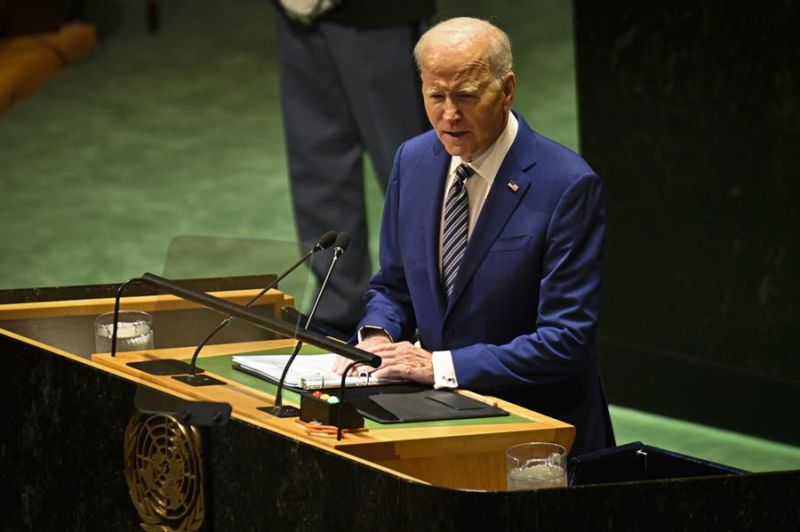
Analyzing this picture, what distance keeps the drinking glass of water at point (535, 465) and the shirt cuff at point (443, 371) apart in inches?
21.6

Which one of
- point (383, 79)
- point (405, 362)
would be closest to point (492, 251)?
point (405, 362)

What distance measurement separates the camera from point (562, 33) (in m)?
9.96

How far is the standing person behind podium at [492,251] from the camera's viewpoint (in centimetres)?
385

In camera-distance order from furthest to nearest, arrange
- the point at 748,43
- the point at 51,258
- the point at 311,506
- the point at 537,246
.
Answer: the point at 51,258 < the point at 748,43 < the point at 537,246 < the point at 311,506

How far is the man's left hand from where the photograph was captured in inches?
150

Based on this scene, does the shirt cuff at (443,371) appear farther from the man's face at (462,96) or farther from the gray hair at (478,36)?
the gray hair at (478,36)

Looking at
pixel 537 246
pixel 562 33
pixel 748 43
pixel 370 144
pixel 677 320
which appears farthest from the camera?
pixel 562 33

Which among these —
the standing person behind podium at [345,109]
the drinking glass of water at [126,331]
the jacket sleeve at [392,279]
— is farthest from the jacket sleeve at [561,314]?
the standing person behind podium at [345,109]

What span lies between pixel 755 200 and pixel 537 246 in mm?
1916

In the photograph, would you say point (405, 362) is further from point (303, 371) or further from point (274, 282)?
point (274, 282)

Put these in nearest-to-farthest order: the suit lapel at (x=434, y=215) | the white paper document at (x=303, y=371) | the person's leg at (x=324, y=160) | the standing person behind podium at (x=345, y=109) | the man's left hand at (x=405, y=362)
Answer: the white paper document at (x=303, y=371) < the man's left hand at (x=405, y=362) < the suit lapel at (x=434, y=215) < the standing person behind podium at (x=345, y=109) < the person's leg at (x=324, y=160)

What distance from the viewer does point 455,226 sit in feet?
13.3

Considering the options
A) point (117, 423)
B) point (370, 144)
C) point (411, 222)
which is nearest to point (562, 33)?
point (370, 144)

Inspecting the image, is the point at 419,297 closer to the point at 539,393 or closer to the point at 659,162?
the point at 539,393
